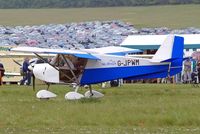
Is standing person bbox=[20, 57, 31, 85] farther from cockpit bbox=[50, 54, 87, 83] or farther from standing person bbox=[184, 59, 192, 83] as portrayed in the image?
cockpit bbox=[50, 54, 87, 83]

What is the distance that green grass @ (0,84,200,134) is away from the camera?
1438 centimetres

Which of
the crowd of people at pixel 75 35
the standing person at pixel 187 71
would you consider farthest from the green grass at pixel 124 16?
the standing person at pixel 187 71

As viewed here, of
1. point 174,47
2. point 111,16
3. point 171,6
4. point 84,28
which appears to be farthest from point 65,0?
point 174,47

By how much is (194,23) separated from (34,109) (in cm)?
5802

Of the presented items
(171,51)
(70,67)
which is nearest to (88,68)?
(70,67)

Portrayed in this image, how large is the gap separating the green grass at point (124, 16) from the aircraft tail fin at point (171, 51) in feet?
163

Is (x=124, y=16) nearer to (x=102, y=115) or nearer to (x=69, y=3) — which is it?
(x=69, y=3)

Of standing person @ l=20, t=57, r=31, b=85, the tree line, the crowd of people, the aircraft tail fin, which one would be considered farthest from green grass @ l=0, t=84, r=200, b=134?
the tree line

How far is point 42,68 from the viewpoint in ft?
75.9

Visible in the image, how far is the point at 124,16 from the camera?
90.3 metres

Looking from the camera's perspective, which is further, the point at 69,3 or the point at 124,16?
the point at 69,3

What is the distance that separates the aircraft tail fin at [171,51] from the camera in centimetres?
2352

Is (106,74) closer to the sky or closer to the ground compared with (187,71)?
closer to the sky

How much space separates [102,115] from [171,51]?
7.75 meters
